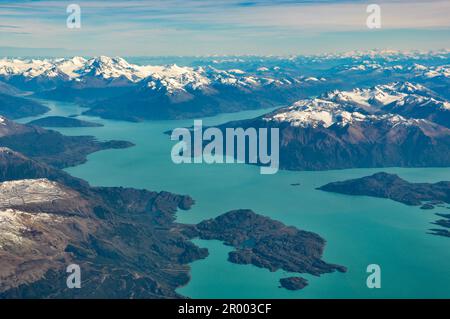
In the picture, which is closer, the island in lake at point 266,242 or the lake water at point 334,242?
the lake water at point 334,242

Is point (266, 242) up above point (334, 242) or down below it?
above

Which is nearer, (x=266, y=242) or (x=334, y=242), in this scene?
(x=266, y=242)

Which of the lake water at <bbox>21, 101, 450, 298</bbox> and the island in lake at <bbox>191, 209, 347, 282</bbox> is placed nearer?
the lake water at <bbox>21, 101, 450, 298</bbox>

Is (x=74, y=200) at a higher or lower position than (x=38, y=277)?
higher

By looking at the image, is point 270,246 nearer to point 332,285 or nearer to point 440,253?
point 332,285

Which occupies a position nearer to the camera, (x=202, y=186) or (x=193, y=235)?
(x=193, y=235)
